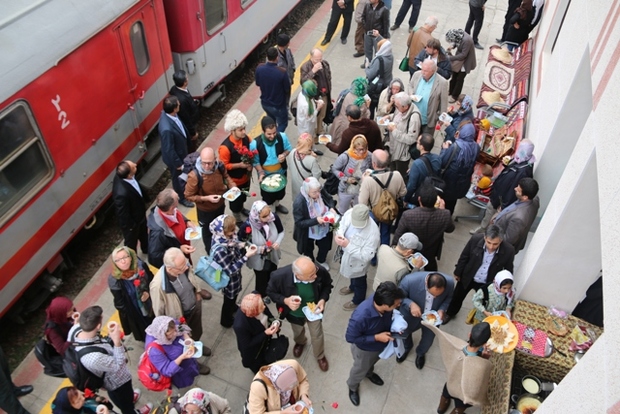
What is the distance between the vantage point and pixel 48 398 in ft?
A: 20.1

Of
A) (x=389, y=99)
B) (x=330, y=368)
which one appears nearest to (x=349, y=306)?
(x=330, y=368)

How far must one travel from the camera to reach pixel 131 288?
557cm

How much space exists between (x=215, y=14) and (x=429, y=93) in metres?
4.16

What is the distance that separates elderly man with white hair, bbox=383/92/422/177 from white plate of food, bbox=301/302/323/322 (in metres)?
3.28

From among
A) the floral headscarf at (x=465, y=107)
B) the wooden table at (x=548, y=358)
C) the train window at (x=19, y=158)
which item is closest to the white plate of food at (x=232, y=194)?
the train window at (x=19, y=158)

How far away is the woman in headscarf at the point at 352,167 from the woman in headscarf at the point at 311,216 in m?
0.32

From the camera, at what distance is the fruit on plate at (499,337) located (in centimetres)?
547

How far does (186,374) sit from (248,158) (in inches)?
122

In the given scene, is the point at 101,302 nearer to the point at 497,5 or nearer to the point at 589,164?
the point at 589,164

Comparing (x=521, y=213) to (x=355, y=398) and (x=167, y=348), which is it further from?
(x=167, y=348)

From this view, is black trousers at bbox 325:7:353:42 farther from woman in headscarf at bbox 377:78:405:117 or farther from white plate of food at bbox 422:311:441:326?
white plate of food at bbox 422:311:441:326

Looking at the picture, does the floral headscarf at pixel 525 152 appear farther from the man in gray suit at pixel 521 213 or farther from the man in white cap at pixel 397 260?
the man in white cap at pixel 397 260

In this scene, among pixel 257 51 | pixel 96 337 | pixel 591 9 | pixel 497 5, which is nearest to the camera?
pixel 96 337

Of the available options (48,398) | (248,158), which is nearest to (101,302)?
(48,398)
